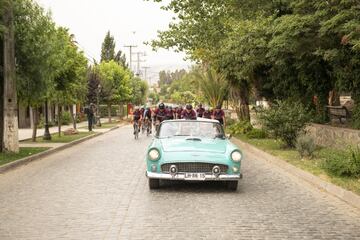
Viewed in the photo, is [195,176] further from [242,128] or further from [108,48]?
[108,48]

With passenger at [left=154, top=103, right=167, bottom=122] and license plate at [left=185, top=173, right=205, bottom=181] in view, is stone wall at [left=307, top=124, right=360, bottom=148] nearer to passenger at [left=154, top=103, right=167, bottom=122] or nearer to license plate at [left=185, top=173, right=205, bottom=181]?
license plate at [left=185, top=173, right=205, bottom=181]

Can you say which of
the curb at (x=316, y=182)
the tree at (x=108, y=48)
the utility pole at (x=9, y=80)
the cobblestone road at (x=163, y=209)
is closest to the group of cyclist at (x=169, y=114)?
the curb at (x=316, y=182)

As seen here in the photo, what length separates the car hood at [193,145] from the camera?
1010 cm

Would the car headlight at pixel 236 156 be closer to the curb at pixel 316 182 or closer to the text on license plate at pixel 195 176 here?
the text on license plate at pixel 195 176

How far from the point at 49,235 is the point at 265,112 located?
12.5 m

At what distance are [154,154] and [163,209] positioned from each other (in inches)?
76.0

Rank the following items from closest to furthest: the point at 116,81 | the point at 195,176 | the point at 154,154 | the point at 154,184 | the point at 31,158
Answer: the point at 195,176 < the point at 154,154 < the point at 154,184 < the point at 31,158 < the point at 116,81

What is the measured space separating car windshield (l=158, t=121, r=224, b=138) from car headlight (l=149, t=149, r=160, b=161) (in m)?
1.51

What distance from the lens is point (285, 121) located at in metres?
17.3

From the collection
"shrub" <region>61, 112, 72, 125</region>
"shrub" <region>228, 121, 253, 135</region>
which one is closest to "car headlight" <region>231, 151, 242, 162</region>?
"shrub" <region>228, 121, 253, 135</region>

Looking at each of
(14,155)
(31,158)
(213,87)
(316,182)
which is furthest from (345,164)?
(213,87)

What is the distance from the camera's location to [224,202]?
8891 mm

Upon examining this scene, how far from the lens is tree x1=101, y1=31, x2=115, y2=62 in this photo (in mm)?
107625

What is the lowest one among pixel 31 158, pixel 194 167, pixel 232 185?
pixel 31 158
